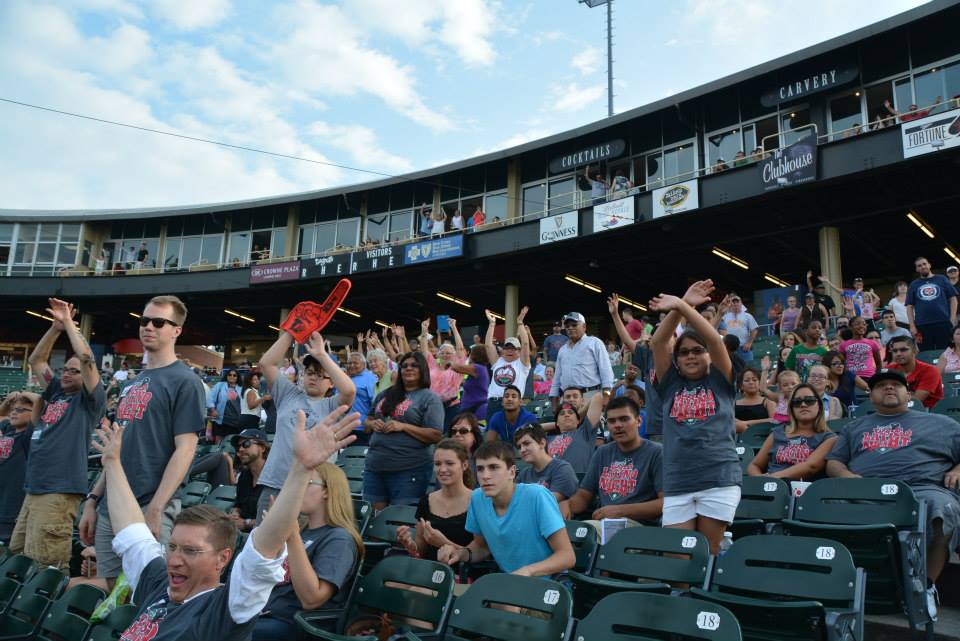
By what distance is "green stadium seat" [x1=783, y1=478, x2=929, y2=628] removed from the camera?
3.46 meters

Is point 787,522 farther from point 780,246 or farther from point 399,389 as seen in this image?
point 780,246

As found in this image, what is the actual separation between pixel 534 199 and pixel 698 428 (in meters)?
19.6

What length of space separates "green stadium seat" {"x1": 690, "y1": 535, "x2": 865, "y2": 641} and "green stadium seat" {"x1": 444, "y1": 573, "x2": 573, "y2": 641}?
2.22ft

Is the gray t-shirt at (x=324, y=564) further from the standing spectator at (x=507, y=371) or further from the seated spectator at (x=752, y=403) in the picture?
the seated spectator at (x=752, y=403)

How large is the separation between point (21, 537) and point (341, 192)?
2194 centimetres

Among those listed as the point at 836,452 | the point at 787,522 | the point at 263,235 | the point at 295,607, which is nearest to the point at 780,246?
the point at 836,452

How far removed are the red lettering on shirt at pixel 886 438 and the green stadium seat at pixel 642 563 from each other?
1.88 m

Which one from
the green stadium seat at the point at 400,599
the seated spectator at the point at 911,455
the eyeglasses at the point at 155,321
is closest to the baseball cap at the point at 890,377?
the seated spectator at the point at 911,455

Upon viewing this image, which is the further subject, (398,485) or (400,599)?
(398,485)

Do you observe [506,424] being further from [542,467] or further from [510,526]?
[510,526]

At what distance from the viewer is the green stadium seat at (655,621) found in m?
2.48

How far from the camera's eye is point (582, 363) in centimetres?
725

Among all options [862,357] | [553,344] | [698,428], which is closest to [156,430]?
[698,428]

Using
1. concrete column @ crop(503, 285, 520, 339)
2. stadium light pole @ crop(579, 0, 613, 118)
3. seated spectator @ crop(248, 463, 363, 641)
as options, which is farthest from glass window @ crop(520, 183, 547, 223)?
seated spectator @ crop(248, 463, 363, 641)
